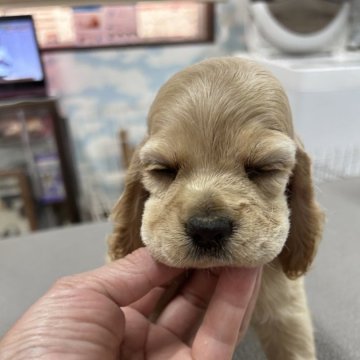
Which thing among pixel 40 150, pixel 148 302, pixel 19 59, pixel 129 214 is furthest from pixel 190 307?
pixel 19 59

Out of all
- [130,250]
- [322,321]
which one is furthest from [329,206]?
[130,250]

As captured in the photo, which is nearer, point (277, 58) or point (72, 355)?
point (72, 355)

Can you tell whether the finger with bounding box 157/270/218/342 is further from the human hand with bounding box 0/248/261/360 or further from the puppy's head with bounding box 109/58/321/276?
the puppy's head with bounding box 109/58/321/276

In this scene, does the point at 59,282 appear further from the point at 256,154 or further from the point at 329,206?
the point at 329,206

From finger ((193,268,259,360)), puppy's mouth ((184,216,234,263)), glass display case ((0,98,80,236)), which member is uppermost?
puppy's mouth ((184,216,234,263))

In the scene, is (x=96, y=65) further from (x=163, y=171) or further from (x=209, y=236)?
(x=209, y=236)

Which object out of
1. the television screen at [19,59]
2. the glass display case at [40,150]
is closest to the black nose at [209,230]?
the glass display case at [40,150]

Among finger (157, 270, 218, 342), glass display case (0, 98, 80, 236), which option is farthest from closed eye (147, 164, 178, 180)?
glass display case (0, 98, 80, 236)
